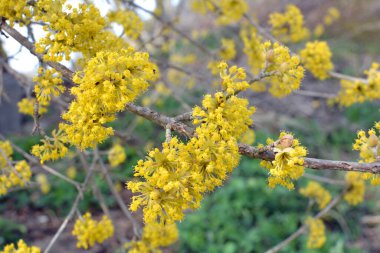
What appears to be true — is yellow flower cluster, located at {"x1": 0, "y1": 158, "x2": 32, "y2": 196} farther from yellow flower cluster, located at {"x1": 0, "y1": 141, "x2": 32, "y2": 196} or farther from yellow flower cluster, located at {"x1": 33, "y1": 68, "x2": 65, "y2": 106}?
yellow flower cluster, located at {"x1": 33, "y1": 68, "x2": 65, "y2": 106}

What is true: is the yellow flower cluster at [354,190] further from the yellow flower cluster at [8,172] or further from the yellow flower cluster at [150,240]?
the yellow flower cluster at [8,172]

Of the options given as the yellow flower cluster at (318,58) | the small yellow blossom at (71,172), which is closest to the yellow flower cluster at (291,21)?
the yellow flower cluster at (318,58)

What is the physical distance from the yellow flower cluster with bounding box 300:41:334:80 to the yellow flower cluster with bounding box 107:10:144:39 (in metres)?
1.27

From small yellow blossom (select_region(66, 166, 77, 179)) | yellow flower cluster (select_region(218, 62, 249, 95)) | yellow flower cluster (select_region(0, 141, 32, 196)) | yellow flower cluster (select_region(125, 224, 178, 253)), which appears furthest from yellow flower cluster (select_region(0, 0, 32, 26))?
small yellow blossom (select_region(66, 166, 77, 179))

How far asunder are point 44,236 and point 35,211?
0.71 meters

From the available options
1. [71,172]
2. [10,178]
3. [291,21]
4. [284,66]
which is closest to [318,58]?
[291,21]

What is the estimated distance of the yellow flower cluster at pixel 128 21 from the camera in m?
3.12

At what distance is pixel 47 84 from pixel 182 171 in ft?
2.74

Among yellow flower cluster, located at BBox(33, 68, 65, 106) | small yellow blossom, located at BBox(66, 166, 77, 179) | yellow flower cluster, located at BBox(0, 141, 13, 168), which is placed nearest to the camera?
yellow flower cluster, located at BBox(33, 68, 65, 106)

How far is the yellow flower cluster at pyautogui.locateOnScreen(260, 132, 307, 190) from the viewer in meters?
1.60

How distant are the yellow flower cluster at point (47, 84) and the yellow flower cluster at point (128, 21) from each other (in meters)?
1.17

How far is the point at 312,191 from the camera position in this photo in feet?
13.0

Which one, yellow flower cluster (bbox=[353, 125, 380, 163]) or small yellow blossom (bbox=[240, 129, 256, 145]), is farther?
small yellow blossom (bbox=[240, 129, 256, 145])

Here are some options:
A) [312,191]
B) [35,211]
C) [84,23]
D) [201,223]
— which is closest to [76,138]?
[84,23]
